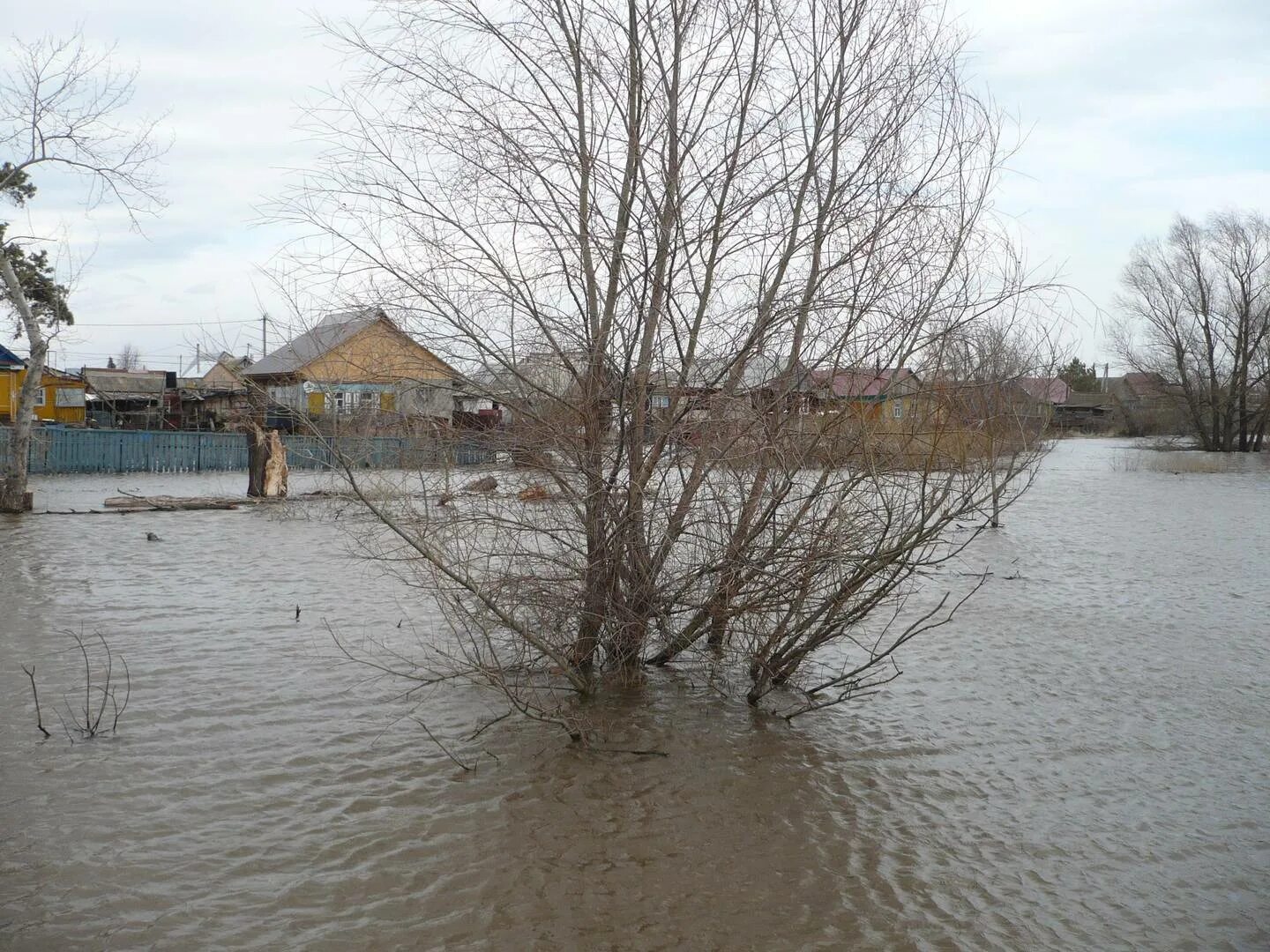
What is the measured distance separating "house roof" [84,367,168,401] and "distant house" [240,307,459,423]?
3779 centimetres

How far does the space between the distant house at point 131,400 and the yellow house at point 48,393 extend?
27.7 inches

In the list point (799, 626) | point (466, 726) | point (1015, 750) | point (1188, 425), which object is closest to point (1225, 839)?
point (1015, 750)

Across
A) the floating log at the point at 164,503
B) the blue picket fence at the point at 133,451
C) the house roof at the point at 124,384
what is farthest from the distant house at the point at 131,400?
the floating log at the point at 164,503

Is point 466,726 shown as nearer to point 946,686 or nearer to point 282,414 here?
point 282,414

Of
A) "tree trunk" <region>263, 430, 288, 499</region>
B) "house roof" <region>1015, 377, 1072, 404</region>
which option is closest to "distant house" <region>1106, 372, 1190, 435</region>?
"tree trunk" <region>263, 430, 288, 499</region>

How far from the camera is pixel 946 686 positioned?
803 cm

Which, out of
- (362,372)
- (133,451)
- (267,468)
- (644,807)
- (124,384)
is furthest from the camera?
(124,384)

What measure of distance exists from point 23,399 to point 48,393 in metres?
23.5

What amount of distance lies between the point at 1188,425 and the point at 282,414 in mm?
66892

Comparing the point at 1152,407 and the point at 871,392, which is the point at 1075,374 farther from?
the point at 1152,407

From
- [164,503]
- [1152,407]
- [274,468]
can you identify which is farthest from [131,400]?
[1152,407]

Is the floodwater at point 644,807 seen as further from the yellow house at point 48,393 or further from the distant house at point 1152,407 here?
the distant house at point 1152,407

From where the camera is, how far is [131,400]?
140ft

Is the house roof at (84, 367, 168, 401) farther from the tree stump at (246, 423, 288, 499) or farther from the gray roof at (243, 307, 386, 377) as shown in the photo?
the gray roof at (243, 307, 386, 377)
